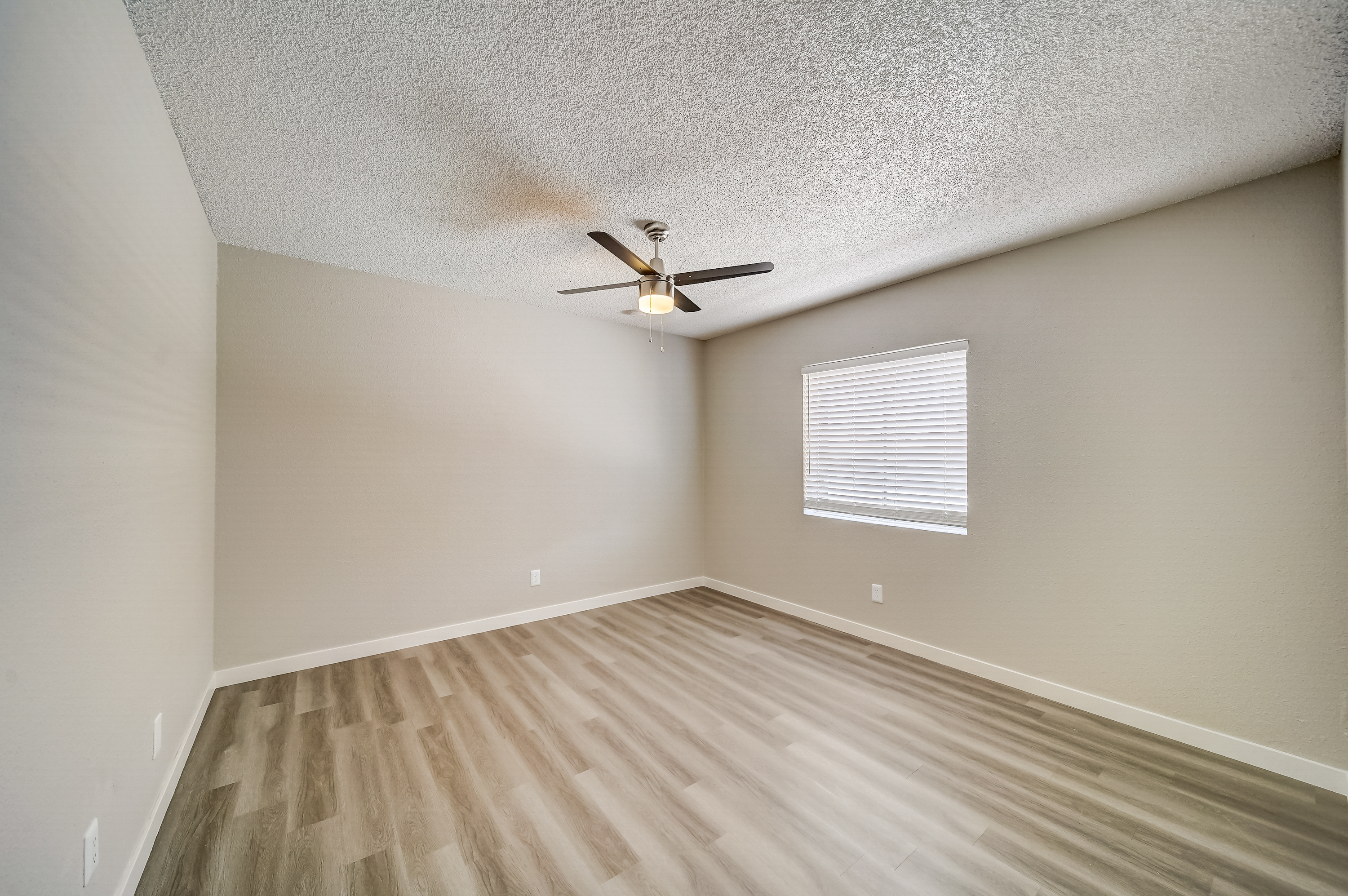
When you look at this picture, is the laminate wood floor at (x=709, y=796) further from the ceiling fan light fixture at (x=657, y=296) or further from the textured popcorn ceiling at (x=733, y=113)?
the textured popcorn ceiling at (x=733, y=113)

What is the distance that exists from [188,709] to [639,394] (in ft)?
11.3

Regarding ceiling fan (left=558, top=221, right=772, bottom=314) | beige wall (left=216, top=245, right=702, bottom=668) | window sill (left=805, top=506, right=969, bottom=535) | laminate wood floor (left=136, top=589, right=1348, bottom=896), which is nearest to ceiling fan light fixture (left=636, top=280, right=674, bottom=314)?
ceiling fan (left=558, top=221, right=772, bottom=314)

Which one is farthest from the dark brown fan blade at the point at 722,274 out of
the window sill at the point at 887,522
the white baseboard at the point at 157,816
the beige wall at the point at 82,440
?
the white baseboard at the point at 157,816

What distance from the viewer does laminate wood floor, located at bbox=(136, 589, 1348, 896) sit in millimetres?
1509

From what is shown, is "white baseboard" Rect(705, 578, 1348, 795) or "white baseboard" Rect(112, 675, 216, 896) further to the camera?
"white baseboard" Rect(705, 578, 1348, 795)

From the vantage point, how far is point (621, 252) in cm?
213

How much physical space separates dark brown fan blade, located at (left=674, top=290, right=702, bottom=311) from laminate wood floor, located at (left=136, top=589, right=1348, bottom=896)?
2106 millimetres

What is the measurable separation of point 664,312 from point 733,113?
99 centimetres

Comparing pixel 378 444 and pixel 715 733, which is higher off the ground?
pixel 378 444

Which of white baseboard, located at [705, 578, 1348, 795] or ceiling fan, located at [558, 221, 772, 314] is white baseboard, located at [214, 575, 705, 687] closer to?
white baseboard, located at [705, 578, 1348, 795]

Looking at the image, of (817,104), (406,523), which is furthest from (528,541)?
(817,104)

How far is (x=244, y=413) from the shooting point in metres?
2.85

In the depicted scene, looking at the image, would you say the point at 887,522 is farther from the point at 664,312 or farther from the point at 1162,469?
the point at 664,312

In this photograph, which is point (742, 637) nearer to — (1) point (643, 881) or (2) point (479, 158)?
(1) point (643, 881)
